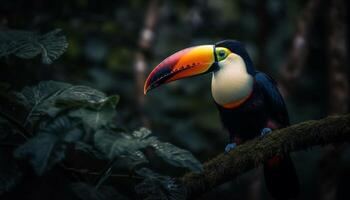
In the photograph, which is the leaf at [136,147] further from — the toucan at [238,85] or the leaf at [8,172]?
the toucan at [238,85]

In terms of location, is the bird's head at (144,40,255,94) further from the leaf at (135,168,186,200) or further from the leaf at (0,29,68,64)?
the leaf at (135,168,186,200)

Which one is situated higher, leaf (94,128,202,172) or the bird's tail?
leaf (94,128,202,172)

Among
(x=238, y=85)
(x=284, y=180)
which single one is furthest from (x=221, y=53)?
(x=284, y=180)

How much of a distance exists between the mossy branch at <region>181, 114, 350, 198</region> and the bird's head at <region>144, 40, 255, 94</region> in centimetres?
97

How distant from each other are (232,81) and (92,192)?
170cm

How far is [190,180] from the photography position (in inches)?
128

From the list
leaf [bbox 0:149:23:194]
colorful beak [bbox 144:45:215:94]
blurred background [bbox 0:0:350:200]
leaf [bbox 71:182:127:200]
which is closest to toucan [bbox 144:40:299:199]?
colorful beak [bbox 144:45:215:94]

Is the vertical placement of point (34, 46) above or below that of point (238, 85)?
above

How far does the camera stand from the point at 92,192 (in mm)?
2672

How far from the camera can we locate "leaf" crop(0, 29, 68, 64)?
3.14 m

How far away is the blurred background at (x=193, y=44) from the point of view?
5.59m

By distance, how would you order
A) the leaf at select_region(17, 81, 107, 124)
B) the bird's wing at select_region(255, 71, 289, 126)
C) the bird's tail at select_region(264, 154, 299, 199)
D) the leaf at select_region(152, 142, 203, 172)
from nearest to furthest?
the leaf at select_region(152, 142, 203, 172) < the leaf at select_region(17, 81, 107, 124) < the bird's tail at select_region(264, 154, 299, 199) < the bird's wing at select_region(255, 71, 289, 126)

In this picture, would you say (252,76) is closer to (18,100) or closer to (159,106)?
(18,100)

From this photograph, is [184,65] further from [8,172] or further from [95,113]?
[8,172]
